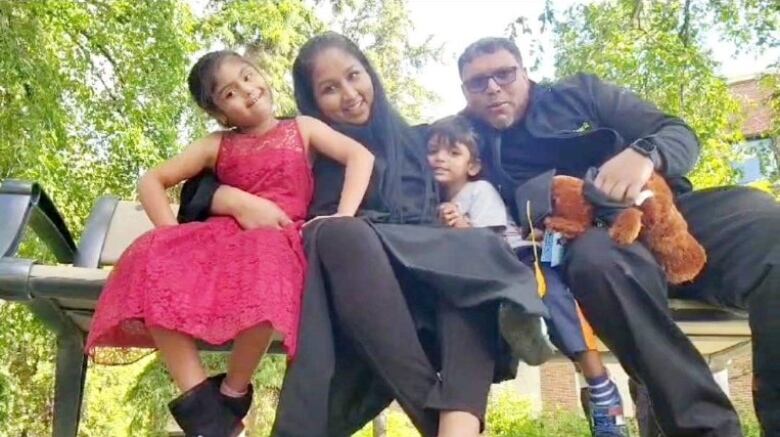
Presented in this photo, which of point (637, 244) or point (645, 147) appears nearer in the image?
point (637, 244)

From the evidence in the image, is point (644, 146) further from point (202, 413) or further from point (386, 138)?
point (202, 413)

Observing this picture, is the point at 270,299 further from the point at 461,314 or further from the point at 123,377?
the point at 123,377

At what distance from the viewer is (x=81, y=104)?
17.4 feet

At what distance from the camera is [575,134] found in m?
1.96

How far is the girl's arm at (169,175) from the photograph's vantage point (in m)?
1.76

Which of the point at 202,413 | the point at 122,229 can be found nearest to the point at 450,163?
the point at 202,413

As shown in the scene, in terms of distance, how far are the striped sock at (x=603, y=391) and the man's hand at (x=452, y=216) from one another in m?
0.45

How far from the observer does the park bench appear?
1.67 m

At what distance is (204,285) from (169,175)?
457 mm

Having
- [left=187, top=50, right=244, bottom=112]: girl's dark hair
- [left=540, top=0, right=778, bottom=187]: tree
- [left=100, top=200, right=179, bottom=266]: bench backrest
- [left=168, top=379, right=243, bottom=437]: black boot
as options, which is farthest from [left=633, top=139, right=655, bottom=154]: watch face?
[left=540, top=0, right=778, bottom=187]: tree

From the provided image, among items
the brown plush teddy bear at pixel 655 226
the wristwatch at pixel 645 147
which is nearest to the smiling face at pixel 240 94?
the brown plush teddy bear at pixel 655 226

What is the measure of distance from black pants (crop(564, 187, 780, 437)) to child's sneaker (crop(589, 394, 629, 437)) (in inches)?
4.5

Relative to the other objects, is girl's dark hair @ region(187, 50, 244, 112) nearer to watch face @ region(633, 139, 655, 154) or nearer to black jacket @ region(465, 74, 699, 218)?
black jacket @ region(465, 74, 699, 218)

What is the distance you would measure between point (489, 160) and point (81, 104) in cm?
397
